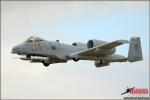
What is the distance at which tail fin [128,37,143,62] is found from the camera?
5812cm

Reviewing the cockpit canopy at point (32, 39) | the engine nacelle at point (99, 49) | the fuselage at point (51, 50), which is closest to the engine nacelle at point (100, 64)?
the fuselage at point (51, 50)

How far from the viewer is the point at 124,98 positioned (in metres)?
43.1

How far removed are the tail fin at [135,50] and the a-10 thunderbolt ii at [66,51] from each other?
1.01 metres

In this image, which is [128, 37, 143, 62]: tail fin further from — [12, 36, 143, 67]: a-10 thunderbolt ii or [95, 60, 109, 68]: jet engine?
[95, 60, 109, 68]: jet engine

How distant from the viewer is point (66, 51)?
5531cm

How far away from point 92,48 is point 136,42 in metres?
8.00

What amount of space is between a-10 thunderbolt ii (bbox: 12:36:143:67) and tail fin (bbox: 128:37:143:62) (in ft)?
3.33

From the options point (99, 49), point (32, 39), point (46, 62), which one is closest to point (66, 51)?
point (46, 62)

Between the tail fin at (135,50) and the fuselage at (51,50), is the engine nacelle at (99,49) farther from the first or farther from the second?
the tail fin at (135,50)

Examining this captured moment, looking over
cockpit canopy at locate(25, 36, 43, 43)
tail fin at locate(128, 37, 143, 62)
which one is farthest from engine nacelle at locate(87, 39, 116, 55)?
cockpit canopy at locate(25, 36, 43, 43)

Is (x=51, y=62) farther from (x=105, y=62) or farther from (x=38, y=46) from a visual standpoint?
(x=105, y=62)

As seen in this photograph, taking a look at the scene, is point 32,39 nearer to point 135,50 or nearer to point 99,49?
point 99,49

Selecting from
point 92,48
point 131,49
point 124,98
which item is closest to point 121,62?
point 131,49

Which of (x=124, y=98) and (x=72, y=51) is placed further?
(x=72, y=51)
